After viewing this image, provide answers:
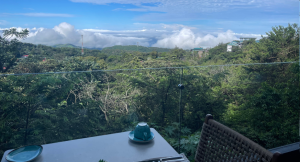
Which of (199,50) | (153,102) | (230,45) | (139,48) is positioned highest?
(230,45)

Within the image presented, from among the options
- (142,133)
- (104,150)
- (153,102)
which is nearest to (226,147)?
(142,133)

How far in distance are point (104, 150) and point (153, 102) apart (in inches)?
46.2

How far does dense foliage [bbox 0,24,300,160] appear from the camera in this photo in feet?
4.95

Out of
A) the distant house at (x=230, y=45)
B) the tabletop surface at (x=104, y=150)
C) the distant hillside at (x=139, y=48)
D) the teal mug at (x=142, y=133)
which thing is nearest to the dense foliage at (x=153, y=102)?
the tabletop surface at (x=104, y=150)

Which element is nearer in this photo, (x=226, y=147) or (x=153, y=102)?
(x=226, y=147)

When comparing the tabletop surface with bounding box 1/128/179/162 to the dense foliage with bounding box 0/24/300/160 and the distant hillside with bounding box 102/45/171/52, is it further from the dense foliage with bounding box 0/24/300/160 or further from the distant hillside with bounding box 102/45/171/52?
the distant hillside with bounding box 102/45/171/52

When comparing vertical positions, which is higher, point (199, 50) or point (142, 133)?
point (199, 50)

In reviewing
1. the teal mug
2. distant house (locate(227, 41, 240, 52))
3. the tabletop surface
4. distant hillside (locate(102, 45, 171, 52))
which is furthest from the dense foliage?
distant house (locate(227, 41, 240, 52))

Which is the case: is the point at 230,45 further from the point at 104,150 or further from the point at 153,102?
the point at 104,150

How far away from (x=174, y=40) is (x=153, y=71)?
65.2 ft

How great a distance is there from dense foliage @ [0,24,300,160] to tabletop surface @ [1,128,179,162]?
72cm

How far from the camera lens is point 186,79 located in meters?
2.08

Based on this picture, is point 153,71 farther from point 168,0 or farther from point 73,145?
point 168,0

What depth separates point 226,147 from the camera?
2.69 feet
